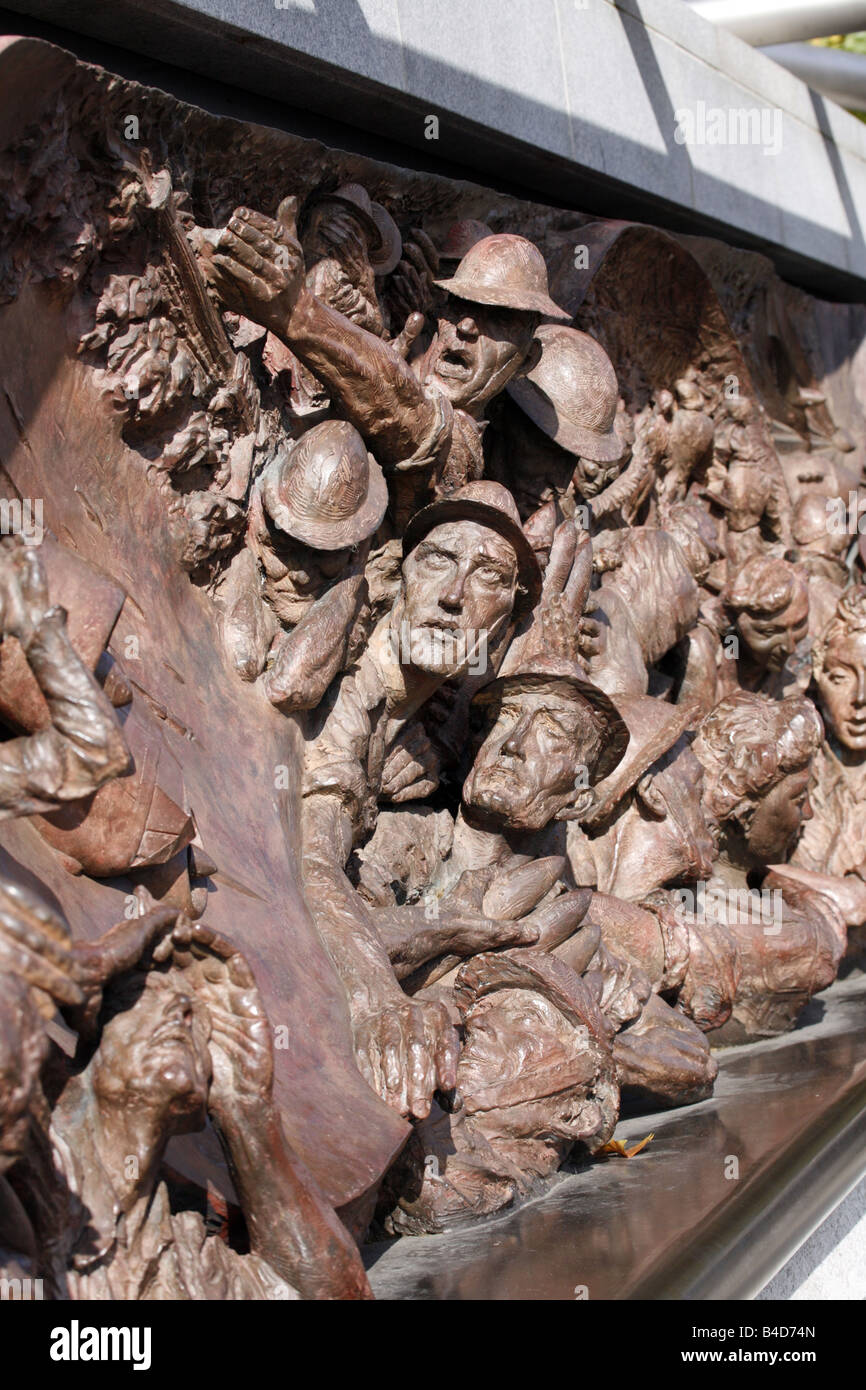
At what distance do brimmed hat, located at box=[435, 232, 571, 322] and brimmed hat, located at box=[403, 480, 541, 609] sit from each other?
2.11 feet

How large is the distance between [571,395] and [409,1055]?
3222mm

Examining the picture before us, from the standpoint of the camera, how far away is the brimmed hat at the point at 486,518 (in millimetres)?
5539

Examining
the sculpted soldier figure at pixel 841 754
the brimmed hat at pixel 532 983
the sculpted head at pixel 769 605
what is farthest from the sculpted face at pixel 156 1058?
the sculpted soldier figure at pixel 841 754

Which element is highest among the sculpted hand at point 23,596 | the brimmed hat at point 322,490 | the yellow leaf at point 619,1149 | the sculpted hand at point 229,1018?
the sculpted hand at point 23,596

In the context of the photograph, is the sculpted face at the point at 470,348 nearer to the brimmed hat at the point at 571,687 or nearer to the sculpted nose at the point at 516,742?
the brimmed hat at the point at 571,687

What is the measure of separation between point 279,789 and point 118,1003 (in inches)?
69.6

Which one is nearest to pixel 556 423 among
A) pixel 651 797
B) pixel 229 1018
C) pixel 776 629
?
pixel 651 797

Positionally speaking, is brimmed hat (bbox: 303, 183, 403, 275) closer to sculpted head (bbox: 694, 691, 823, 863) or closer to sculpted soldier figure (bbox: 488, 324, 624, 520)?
sculpted soldier figure (bbox: 488, 324, 624, 520)

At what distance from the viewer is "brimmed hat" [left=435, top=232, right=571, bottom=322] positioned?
5.86m

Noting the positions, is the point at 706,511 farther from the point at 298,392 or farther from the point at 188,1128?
the point at 188,1128

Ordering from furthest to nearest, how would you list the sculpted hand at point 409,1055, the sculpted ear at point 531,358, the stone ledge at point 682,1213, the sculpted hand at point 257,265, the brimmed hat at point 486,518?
the sculpted ear at point 531,358 → the brimmed hat at point 486,518 → the sculpted hand at point 257,265 → the sculpted hand at point 409,1055 → the stone ledge at point 682,1213

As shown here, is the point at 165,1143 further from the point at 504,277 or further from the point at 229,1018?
the point at 504,277

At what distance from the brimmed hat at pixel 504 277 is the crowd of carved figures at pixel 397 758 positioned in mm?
16

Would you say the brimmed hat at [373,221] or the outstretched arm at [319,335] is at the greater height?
the brimmed hat at [373,221]
